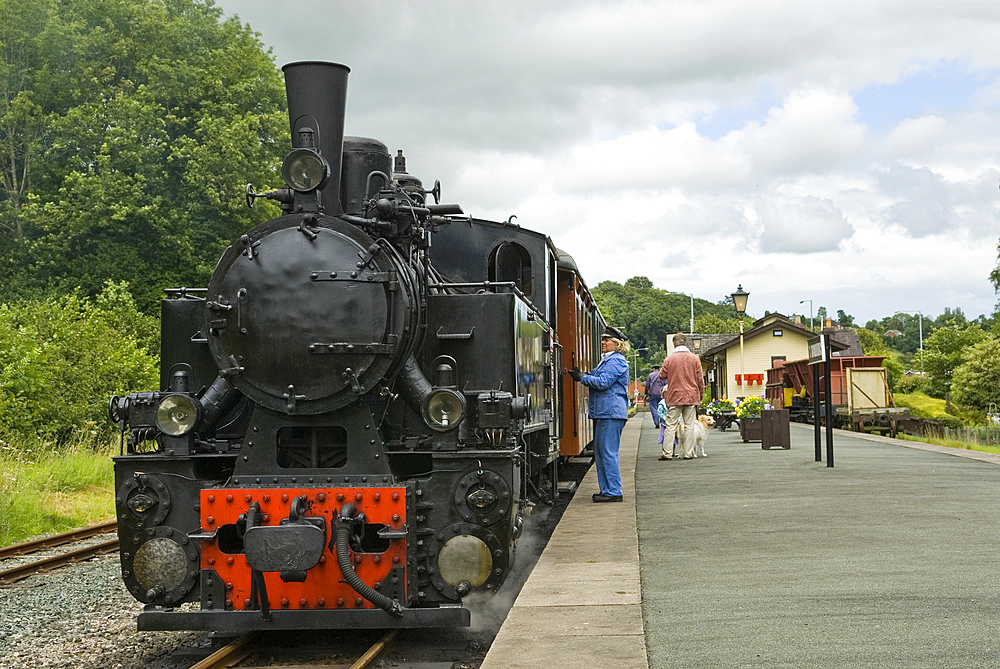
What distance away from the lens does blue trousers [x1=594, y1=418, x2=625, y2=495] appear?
395 inches

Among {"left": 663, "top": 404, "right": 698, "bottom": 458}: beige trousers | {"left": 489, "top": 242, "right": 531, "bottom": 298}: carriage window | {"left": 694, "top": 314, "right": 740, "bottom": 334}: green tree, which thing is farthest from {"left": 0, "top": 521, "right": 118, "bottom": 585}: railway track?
{"left": 694, "top": 314, "right": 740, "bottom": 334}: green tree

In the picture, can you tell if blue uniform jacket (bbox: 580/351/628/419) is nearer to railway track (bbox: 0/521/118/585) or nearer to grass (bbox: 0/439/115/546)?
railway track (bbox: 0/521/118/585)

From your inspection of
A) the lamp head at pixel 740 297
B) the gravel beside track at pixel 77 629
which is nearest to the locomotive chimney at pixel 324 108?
the gravel beside track at pixel 77 629

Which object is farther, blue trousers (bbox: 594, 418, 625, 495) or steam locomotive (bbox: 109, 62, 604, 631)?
blue trousers (bbox: 594, 418, 625, 495)

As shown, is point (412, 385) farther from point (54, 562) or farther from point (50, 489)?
point (50, 489)

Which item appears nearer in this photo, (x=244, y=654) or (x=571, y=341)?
(x=244, y=654)

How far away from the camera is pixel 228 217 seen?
1141 inches

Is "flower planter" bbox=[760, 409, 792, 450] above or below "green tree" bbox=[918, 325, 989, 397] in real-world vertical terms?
below

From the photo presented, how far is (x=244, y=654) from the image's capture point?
5.47 meters

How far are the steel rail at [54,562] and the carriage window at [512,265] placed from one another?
423 centimetres

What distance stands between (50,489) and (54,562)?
466 centimetres

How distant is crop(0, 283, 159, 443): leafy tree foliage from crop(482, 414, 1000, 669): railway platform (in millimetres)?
8856

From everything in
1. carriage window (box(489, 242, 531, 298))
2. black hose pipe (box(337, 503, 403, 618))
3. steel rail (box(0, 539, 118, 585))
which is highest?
carriage window (box(489, 242, 531, 298))

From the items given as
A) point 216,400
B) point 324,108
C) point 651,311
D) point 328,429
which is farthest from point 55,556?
point 651,311
